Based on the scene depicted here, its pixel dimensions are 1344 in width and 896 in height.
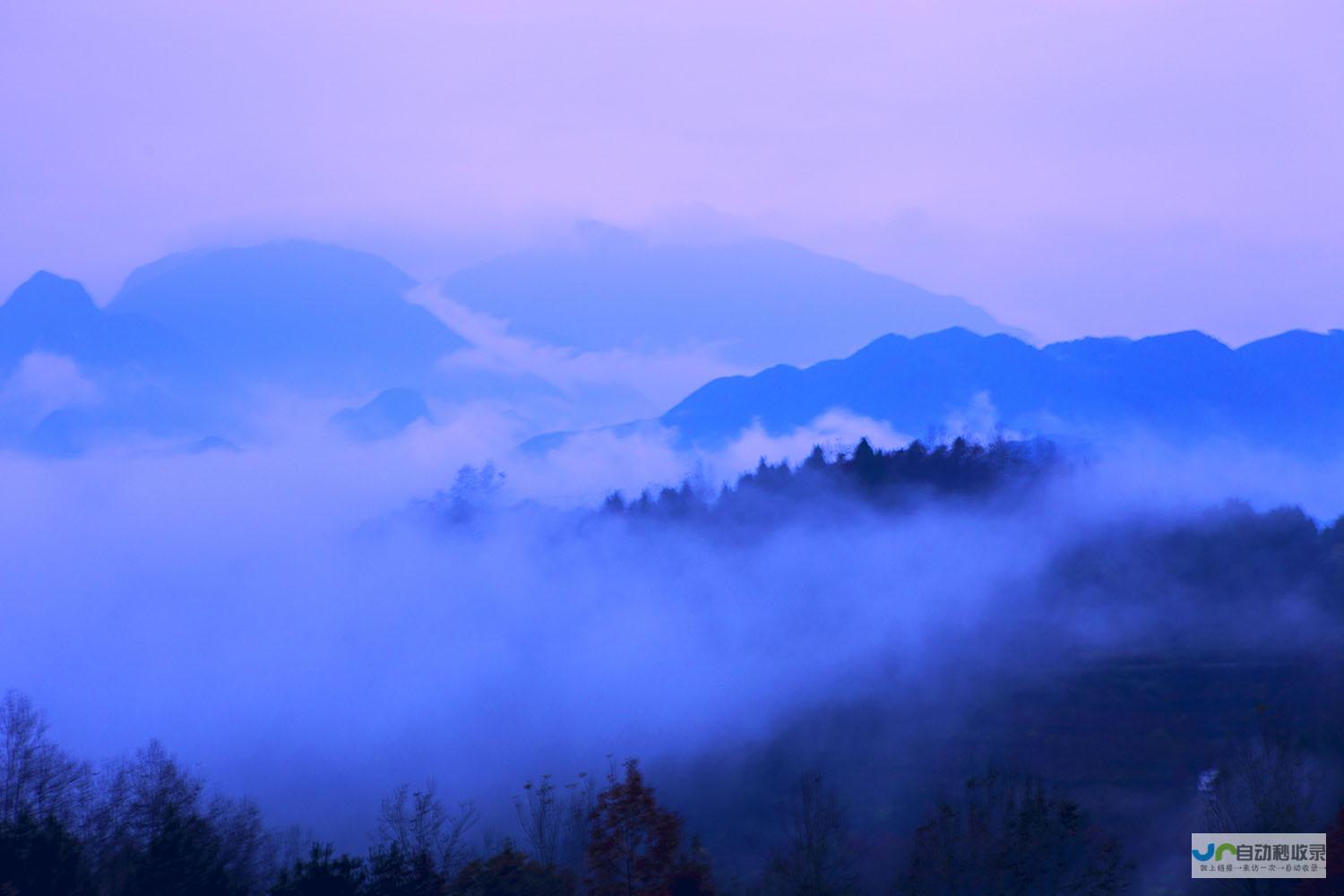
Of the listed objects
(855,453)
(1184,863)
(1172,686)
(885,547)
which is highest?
(855,453)

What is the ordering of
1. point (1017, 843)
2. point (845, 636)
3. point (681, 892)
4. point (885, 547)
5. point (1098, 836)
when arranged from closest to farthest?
1. point (681, 892)
2. point (1017, 843)
3. point (1098, 836)
4. point (845, 636)
5. point (885, 547)

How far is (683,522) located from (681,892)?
7718 cm

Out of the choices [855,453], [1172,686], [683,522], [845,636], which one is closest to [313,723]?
[683,522]

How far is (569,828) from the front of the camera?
44.4 metres

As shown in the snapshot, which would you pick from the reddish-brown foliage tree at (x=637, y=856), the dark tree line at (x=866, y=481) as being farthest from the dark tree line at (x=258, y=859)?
the dark tree line at (x=866, y=481)

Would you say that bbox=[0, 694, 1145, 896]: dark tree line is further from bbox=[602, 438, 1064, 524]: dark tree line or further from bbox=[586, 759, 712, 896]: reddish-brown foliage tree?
bbox=[602, 438, 1064, 524]: dark tree line

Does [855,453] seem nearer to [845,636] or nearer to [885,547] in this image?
[885,547]
